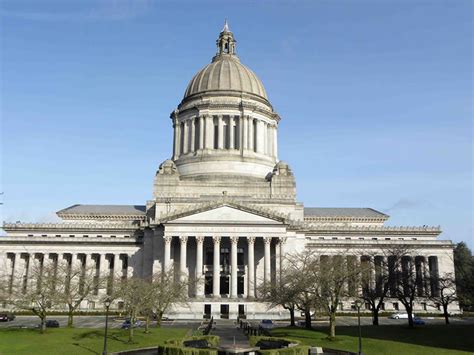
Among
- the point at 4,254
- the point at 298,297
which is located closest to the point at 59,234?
the point at 4,254

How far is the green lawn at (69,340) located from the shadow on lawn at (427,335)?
69.0ft

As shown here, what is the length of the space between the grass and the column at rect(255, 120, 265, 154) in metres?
60.2

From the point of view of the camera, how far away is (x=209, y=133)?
359 feet

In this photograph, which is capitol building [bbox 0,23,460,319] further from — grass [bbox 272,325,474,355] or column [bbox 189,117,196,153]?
grass [bbox 272,325,474,355]

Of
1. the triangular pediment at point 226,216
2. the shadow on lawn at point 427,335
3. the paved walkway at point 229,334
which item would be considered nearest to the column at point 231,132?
the triangular pediment at point 226,216

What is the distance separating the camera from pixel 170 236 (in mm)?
85812

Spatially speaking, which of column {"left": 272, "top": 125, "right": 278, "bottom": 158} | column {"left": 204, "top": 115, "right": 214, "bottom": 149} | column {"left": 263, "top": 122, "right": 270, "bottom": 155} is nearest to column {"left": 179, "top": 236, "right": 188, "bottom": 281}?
column {"left": 204, "top": 115, "right": 214, "bottom": 149}

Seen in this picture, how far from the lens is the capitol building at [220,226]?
85.6 m

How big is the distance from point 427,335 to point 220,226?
1707 inches

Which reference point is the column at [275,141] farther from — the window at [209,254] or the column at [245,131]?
the window at [209,254]

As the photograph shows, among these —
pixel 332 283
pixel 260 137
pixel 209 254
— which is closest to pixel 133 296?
pixel 332 283

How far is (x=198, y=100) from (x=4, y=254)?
53.8 meters

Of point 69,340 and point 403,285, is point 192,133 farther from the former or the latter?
point 69,340

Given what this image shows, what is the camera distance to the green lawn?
3938 centimetres
